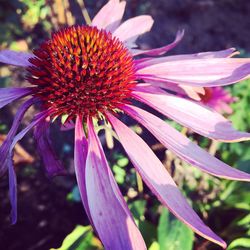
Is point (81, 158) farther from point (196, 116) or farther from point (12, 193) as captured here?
point (196, 116)

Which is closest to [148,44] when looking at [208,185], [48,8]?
[48,8]

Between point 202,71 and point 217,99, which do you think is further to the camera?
point 217,99

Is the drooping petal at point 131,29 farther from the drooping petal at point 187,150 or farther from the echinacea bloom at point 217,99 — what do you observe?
the echinacea bloom at point 217,99

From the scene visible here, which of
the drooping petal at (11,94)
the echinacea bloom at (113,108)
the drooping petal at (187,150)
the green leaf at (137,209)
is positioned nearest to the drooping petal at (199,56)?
the echinacea bloom at (113,108)

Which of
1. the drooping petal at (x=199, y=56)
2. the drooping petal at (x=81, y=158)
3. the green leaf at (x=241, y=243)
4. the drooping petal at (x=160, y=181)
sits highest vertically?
the drooping petal at (x=199, y=56)

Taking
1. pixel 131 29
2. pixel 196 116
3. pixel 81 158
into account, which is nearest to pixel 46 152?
pixel 81 158

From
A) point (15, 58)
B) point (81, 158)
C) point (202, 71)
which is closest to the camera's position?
point (81, 158)

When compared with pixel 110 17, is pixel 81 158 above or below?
below
